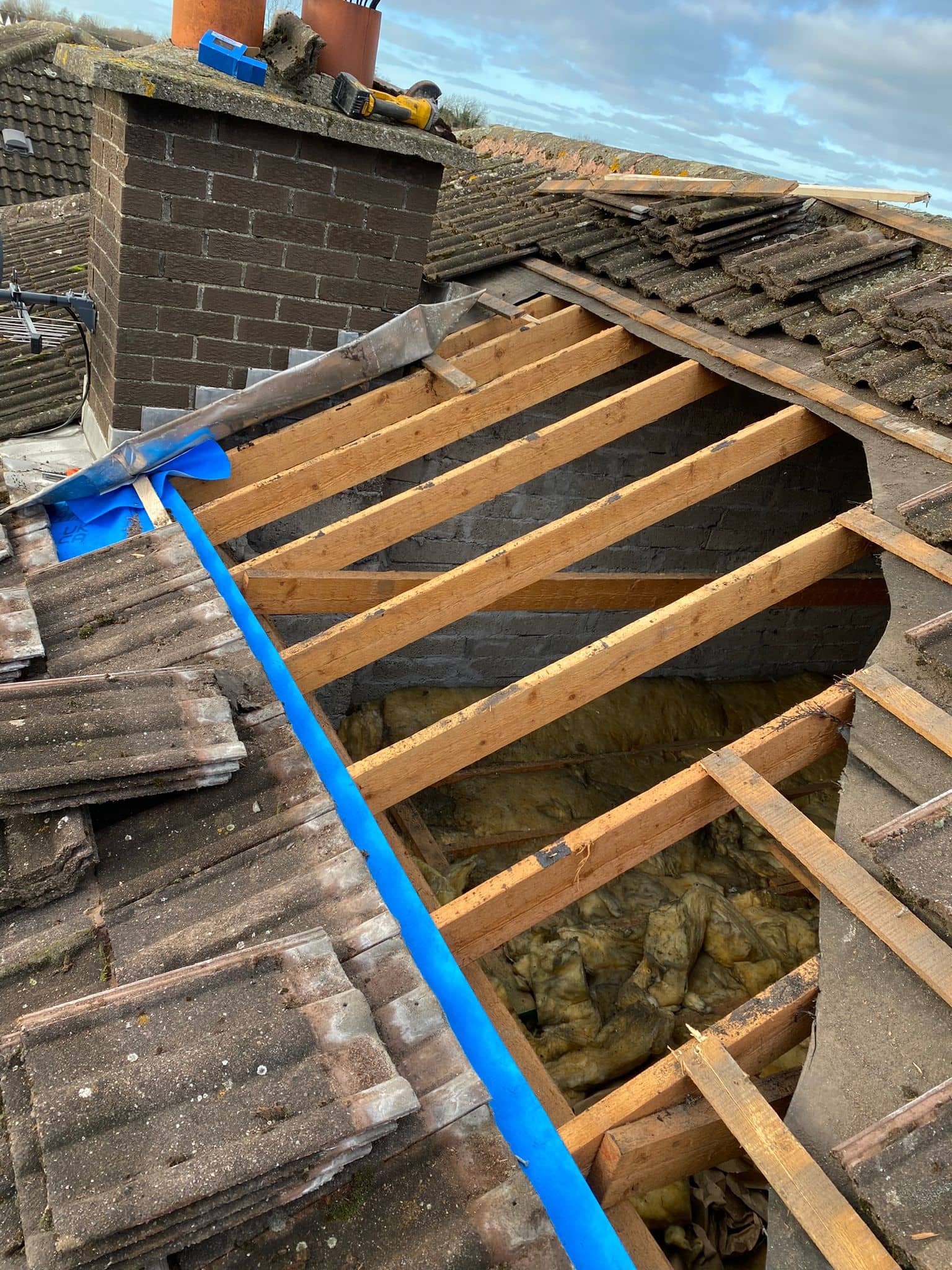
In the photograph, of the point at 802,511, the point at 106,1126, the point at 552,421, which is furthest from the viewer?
the point at 802,511

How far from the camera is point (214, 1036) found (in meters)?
1.98

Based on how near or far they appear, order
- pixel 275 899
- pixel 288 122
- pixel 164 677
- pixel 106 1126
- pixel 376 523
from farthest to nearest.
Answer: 1. pixel 288 122
2. pixel 376 523
3. pixel 164 677
4. pixel 275 899
5. pixel 106 1126

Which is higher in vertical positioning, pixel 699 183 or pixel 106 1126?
pixel 699 183

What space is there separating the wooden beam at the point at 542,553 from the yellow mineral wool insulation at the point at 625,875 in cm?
236

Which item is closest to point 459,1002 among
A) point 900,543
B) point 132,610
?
point 132,610

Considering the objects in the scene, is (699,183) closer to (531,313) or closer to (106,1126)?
(531,313)

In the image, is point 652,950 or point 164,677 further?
point 652,950

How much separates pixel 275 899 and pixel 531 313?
166 inches

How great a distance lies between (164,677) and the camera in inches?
115

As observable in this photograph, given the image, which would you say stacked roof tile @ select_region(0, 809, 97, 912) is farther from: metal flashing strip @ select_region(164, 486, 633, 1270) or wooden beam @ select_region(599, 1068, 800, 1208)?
wooden beam @ select_region(599, 1068, 800, 1208)

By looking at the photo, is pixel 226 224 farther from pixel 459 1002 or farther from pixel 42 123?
pixel 42 123

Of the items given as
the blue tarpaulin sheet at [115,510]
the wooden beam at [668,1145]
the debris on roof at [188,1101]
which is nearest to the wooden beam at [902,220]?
the blue tarpaulin sheet at [115,510]

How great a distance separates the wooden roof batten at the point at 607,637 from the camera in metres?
2.16

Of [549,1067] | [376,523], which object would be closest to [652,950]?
[549,1067]
